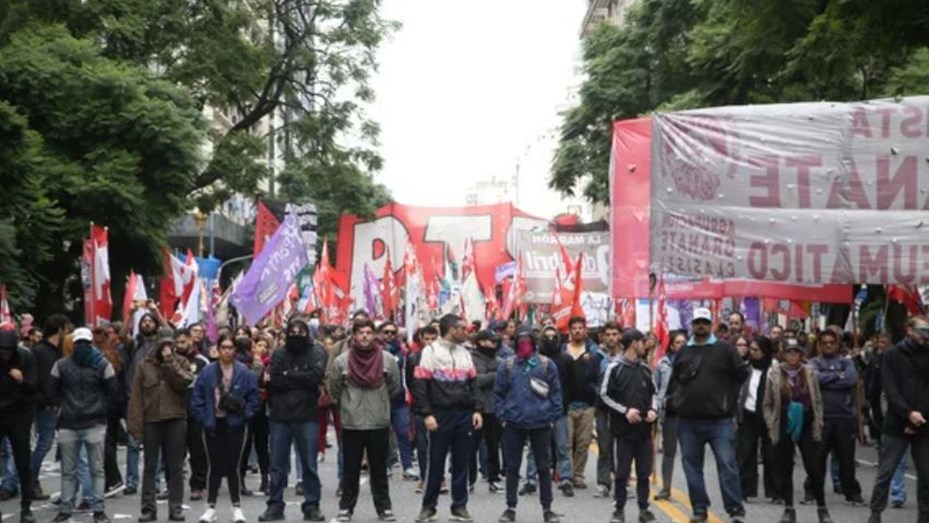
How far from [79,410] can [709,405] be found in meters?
5.29

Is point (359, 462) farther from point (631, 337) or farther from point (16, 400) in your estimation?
point (16, 400)

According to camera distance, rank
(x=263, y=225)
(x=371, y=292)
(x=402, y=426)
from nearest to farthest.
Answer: (x=402, y=426)
(x=263, y=225)
(x=371, y=292)

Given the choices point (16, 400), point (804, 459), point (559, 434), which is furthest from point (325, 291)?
point (804, 459)

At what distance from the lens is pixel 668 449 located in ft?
55.2

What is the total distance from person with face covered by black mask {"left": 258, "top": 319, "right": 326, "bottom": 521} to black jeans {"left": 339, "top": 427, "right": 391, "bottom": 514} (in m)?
0.33

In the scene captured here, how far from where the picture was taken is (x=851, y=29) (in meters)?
16.7

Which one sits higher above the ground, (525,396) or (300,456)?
(525,396)

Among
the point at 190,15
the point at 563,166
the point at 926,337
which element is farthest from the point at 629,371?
the point at 563,166

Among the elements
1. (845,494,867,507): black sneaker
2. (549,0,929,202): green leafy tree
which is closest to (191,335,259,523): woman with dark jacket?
(845,494,867,507): black sneaker

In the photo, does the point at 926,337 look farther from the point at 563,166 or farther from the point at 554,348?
the point at 563,166

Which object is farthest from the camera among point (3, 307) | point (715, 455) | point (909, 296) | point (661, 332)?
point (909, 296)

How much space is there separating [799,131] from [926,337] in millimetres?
1891

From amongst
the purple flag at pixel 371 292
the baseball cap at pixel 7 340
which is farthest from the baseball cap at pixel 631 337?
the purple flag at pixel 371 292

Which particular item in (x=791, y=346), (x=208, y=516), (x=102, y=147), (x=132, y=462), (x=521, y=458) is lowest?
(x=208, y=516)
